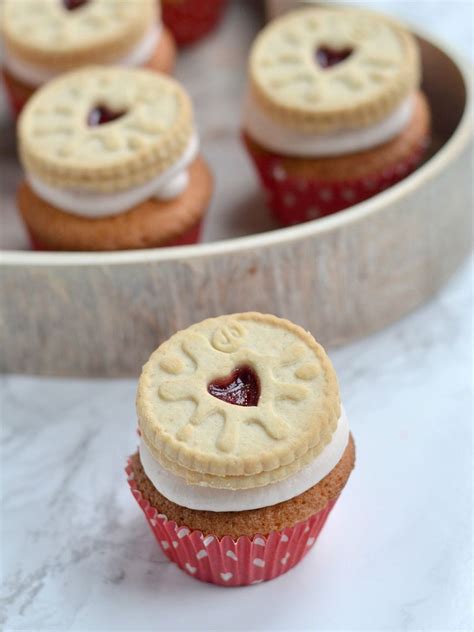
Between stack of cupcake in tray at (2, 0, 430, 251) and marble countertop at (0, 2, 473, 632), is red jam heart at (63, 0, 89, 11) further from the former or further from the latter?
marble countertop at (0, 2, 473, 632)

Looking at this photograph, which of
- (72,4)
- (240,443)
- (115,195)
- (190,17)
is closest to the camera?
(240,443)

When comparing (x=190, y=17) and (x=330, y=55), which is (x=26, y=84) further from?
(x=330, y=55)

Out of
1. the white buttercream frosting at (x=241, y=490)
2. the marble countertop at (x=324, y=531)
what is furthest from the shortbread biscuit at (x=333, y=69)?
the white buttercream frosting at (x=241, y=490)

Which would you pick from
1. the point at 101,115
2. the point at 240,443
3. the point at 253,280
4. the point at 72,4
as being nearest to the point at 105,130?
the point at 101,115

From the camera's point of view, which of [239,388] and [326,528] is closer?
[239,388]

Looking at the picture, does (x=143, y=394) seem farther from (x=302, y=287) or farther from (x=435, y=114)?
(x=435, y=114)

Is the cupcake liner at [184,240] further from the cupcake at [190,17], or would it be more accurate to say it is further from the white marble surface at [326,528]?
the cupcake at [190,17]
